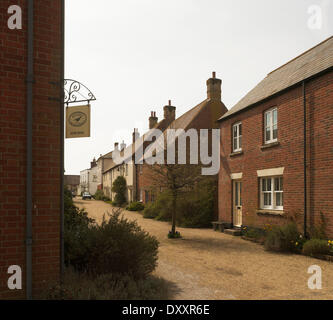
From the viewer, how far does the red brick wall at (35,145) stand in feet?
15.6

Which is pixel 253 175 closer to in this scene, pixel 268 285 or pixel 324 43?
pixel 324 43

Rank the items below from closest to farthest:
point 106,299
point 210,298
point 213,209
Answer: point 106,299
point 210,298
point 213,209

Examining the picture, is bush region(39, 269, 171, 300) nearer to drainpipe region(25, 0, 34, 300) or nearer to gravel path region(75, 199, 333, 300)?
drainpipe region(25, 0, 34, 300)

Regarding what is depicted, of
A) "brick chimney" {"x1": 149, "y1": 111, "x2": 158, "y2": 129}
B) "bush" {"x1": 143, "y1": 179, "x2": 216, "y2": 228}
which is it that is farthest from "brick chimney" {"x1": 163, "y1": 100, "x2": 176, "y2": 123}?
"bush" {"x1": 143, "y1": 179, "x2": 216, "y2": 228}

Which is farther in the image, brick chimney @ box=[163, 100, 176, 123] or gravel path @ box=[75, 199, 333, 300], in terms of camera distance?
brick chimney @ box=[163, 100, 176, 123]

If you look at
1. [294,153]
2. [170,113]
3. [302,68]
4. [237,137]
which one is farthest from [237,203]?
[170,113]

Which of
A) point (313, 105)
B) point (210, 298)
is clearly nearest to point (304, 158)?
point (313, 105)

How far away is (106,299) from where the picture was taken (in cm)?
476

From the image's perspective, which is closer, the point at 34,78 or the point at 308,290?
the point at 34,78

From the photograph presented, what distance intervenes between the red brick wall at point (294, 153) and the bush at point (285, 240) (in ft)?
2.22

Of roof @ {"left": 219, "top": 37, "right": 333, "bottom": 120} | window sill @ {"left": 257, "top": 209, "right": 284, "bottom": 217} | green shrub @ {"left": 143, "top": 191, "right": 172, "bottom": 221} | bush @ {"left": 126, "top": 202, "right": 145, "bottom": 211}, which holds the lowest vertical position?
bush @ {"left": 126, "top": 202, "right": 145, "bottom": 211}

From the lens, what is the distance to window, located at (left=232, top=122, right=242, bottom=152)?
624 inches

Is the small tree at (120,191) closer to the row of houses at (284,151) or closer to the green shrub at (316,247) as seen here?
the row of houses at (284,151)

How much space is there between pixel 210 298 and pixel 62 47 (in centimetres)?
528
